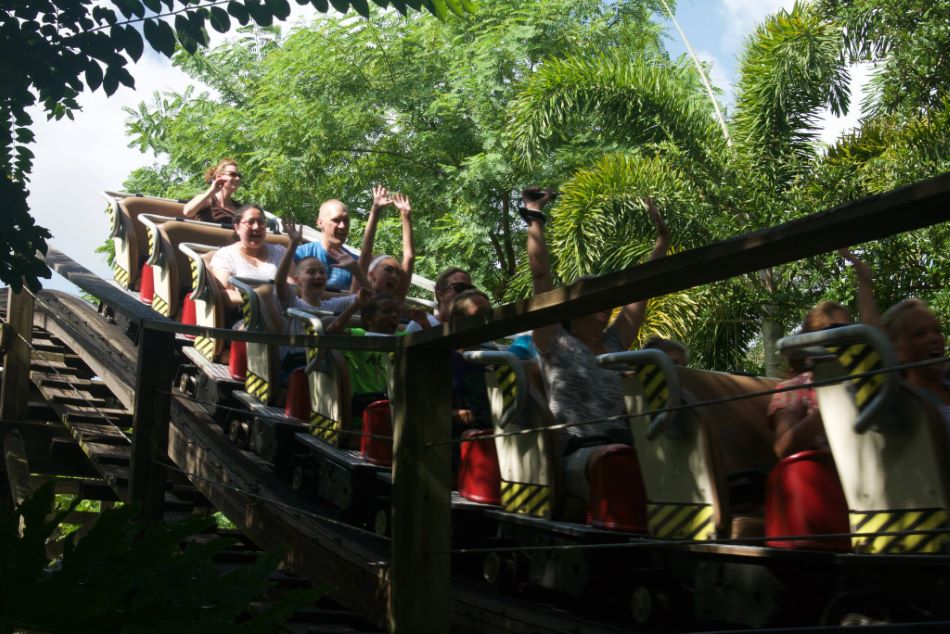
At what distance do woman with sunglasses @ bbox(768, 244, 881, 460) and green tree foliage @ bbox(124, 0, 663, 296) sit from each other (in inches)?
576

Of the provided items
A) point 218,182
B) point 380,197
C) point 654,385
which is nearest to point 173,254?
point 218,182

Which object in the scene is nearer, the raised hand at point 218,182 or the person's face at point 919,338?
the person's face at point 919,338

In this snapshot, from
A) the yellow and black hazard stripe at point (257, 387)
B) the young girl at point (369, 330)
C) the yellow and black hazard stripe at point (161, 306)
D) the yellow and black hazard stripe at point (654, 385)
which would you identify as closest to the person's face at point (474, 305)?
the young girl at point (369, 330)

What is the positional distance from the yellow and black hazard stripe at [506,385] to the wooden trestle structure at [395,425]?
24.5 inches

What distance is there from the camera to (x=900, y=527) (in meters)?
2.73

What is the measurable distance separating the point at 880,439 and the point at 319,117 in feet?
60.0

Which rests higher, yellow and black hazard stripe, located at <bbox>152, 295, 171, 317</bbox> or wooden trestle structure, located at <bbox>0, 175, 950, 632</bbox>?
yellow and black hazard stripe, located at <bbox>152, 295, 171, 317</bbox>

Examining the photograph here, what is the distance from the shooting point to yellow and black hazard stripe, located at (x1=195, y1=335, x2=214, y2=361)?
6.56 m

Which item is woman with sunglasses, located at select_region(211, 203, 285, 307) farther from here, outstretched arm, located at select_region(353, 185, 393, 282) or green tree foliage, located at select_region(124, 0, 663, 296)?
green tree foliage, located at select_region(124, 0, 663, 296)

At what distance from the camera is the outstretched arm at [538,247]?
425 centimetres

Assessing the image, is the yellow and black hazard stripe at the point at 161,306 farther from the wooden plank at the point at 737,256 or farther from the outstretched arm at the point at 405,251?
the wooden plank at the point at 737,256

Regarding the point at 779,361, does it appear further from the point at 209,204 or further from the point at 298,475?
the point at 298,475

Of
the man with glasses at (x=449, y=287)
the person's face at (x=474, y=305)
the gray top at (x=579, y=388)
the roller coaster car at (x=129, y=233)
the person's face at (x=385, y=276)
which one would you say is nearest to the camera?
the gray top at (x=579, y=388)

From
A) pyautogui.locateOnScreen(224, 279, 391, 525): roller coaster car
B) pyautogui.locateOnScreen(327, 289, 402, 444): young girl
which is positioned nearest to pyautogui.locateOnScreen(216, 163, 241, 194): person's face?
pyautogui.locateOnScreen(224, 279, 391, 525): roller coaster car
